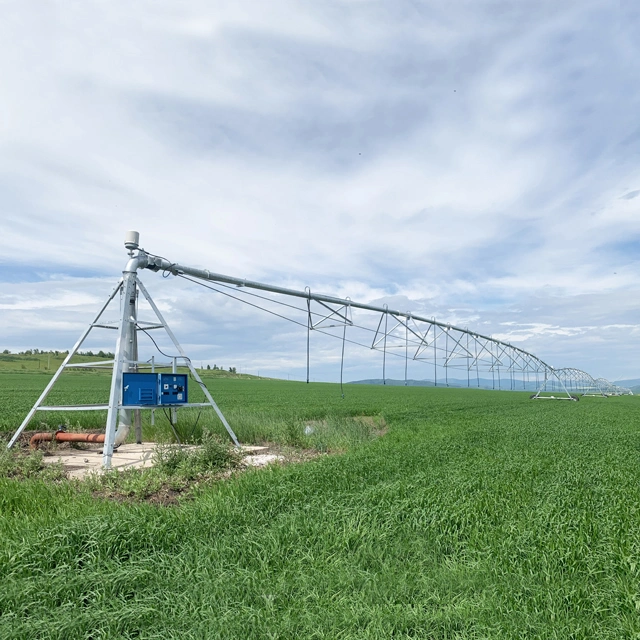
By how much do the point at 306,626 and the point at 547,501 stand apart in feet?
13.7

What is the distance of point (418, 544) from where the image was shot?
5254 mm

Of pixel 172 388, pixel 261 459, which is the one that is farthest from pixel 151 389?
pixel 261 459

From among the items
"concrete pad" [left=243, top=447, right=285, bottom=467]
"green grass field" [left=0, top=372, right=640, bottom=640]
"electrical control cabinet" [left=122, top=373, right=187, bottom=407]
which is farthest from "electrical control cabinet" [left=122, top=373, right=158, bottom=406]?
"green grass field" [left=0, top=372, right=640, bottom=640]

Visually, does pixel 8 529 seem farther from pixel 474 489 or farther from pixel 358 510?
pixel 474 489

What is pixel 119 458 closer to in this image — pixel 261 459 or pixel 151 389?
pixel 151 389

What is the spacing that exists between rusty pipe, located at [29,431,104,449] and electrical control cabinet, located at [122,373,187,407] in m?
2.33

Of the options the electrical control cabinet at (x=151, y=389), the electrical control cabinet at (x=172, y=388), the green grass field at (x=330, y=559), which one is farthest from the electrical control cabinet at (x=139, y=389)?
the green grass field at (x=330, y=559)

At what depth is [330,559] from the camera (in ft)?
16.0

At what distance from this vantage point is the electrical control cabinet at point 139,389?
1032cm

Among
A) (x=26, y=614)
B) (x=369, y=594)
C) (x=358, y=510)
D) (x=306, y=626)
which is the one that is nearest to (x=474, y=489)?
(x=358, y=510)

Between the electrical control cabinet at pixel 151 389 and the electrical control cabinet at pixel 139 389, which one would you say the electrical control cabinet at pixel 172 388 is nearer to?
the electrical control cabinet at pixel 151 389

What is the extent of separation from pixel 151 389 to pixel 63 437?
3.35 meters

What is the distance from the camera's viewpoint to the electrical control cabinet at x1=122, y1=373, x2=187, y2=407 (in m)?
10.3

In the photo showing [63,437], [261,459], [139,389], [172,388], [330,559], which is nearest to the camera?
[330,559]
